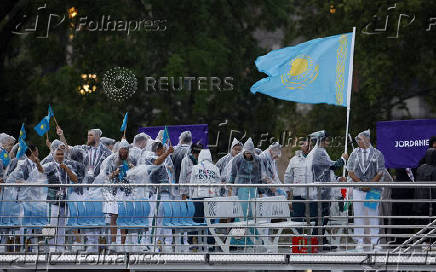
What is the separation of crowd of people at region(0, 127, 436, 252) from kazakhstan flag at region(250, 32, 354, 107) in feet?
2.55

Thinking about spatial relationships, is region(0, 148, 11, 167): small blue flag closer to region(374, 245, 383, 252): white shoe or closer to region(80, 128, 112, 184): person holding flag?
region(80, 128, 112, 184): person holding flag

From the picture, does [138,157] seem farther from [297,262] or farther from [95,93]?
[95,93]

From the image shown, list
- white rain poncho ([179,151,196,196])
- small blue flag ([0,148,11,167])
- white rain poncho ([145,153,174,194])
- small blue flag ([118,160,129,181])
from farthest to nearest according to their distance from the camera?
white rain poncho ([179,151,196,196]) → small blue flag ([0,148,11,167]) → white rain poncho ([145,153,174,194]) → small blue flag ([118,160,129,181])

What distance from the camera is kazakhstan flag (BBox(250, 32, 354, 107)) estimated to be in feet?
58.7

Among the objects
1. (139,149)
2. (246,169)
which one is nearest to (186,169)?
(139,149)

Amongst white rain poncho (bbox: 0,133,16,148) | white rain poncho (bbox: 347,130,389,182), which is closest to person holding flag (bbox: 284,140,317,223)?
white rain poncho (bbox: 347,130,389,182)

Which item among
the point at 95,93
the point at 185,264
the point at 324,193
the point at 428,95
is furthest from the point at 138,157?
the point at 428,95

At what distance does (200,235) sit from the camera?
13172 mm

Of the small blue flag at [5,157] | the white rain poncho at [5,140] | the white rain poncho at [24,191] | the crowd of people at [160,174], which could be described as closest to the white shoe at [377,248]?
the crowd of people at [160,174]

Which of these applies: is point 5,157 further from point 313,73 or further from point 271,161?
point 313,73

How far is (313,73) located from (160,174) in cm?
344

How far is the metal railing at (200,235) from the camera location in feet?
43.3

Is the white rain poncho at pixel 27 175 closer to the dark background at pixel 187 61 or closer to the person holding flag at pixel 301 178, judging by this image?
the person holding flag at pixel 301 178

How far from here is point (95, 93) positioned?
32250 mm
